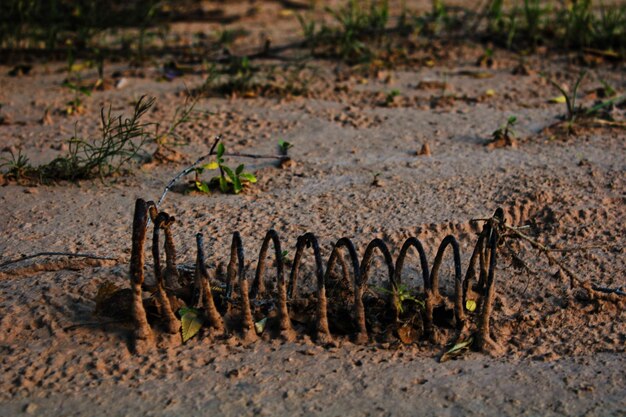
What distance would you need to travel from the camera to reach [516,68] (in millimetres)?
5703

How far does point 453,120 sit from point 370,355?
2294 mm

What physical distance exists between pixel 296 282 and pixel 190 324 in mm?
424

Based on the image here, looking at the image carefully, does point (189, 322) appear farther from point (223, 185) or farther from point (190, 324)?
point (223, 185)

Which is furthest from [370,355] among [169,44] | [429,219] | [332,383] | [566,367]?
[169,44]

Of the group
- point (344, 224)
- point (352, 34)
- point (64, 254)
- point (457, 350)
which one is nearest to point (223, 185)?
point (344, 224)

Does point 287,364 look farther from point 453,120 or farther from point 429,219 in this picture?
point 453,120

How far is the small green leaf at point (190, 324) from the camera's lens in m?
2.99

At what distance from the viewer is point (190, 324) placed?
3014mm

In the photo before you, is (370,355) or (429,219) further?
(429,219)

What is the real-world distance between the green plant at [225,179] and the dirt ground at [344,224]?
0.05 meters

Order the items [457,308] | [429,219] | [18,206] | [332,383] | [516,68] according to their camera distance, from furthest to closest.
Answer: [516,68] < [18,206] < [429,219] < [457,308] < [332,383]

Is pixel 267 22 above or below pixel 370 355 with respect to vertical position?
above

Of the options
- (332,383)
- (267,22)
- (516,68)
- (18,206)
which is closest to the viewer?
(332,383)

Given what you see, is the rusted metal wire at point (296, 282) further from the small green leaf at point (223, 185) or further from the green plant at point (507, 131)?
the green plant at point (507, 131)
